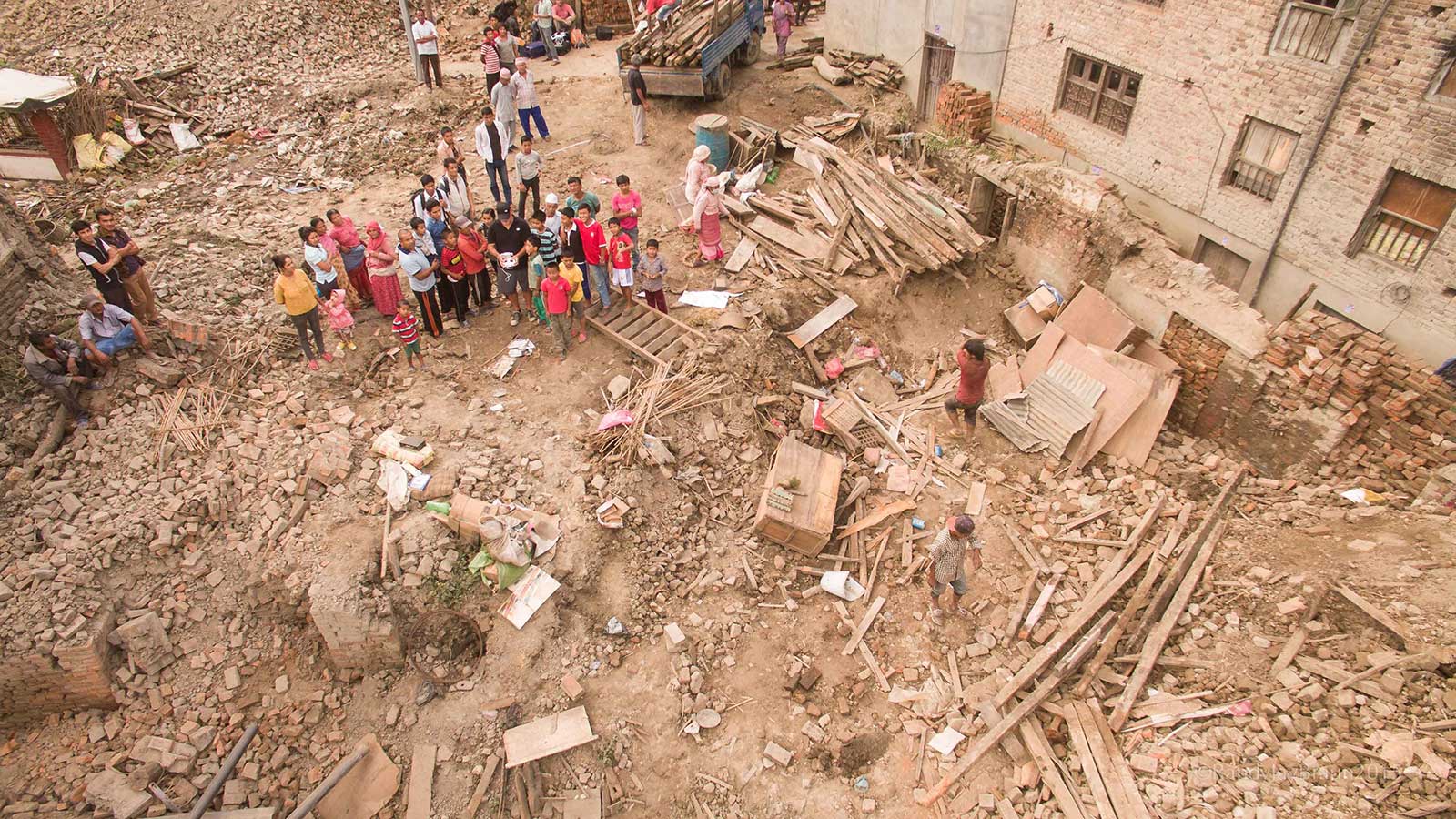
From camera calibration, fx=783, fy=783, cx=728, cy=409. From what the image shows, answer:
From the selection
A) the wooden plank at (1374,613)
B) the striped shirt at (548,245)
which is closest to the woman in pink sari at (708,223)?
the striped shirt at (548,245)

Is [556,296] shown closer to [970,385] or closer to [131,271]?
[131,271]

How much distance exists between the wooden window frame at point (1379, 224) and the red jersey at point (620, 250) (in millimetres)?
9825

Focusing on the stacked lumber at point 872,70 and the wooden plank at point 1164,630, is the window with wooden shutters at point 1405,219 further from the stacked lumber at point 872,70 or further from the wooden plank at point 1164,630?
the stacked lumber at point 872,70

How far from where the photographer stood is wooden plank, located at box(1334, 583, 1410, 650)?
7.61 metres

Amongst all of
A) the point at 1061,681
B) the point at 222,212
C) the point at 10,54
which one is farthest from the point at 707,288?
the point at 10,54

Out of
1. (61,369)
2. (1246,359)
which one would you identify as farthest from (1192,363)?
(61,369)

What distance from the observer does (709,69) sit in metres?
15.9

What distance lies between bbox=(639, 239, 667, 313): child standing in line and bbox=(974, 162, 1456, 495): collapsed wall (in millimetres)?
6714

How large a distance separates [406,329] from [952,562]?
778 centimetres

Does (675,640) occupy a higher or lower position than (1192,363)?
lower

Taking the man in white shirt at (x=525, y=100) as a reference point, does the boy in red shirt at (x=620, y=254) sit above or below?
below

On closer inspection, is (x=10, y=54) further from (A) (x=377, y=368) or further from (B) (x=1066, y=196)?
(B) (x=1066, y=196)

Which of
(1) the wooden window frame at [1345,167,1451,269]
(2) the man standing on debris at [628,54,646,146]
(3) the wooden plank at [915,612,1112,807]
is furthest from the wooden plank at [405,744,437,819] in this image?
(1) the wooden window frame at [1345,167,1451,269]

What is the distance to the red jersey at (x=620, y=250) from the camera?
1106 cm
